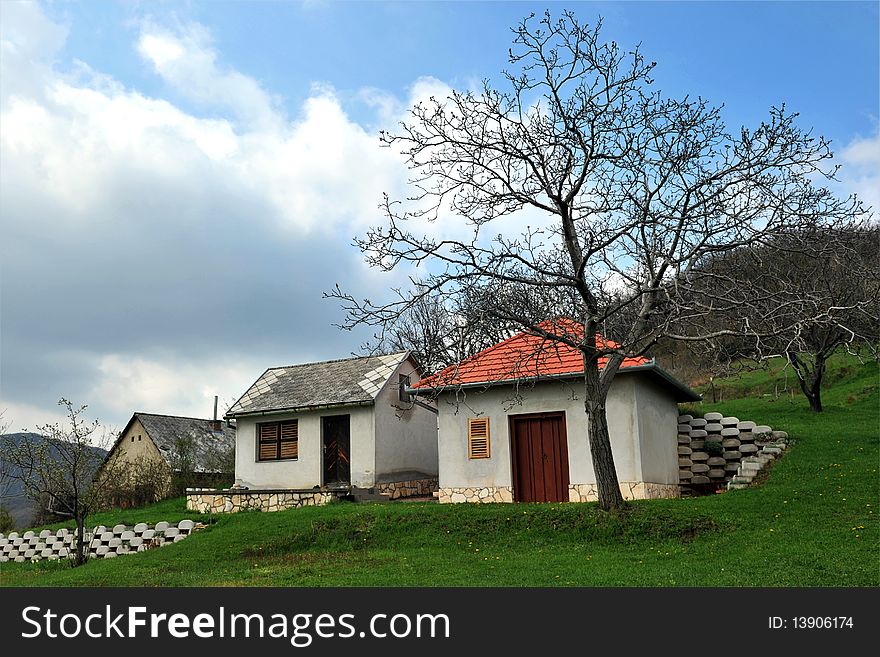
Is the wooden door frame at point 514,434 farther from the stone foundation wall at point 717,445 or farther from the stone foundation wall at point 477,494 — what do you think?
the stone foundation wall at point 717,445

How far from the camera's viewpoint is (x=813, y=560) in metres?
11.7

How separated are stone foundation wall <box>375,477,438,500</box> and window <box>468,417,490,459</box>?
4584mm

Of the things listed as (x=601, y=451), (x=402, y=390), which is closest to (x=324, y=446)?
(x=402, y=390)

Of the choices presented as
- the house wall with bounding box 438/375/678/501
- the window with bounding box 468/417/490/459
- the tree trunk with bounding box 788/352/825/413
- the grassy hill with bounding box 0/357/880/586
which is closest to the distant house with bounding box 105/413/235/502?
A: the grassy hill with bounding box 0/357/880/586

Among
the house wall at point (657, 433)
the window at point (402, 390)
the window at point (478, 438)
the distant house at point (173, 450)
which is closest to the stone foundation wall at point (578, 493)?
the house wall at point (657, 433)

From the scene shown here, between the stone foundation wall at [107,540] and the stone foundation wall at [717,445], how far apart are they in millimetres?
13116

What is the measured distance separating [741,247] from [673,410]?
23.7ft

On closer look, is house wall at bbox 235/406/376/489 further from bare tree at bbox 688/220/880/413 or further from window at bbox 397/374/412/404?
bare tree at bbox 688/220/880/413

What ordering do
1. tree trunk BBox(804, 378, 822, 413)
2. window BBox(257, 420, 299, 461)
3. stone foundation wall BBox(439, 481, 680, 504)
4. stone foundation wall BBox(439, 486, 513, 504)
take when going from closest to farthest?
stone foundation wall BBox(439, 481, 680, 504)
stone foundation wall BBox(439, 486, 513, 504)
window BBox(257, 420, 299, 461)
tree trunk BBox(804, 378, 822, 413)

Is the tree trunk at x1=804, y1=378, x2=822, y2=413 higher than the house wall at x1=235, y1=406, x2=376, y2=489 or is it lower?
higher

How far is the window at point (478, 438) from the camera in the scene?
66.7 ft

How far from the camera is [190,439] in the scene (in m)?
31.9

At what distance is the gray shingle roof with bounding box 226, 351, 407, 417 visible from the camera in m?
24.8
